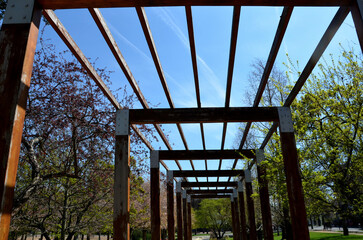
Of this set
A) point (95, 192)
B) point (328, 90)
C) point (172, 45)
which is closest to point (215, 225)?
point (95, 192)

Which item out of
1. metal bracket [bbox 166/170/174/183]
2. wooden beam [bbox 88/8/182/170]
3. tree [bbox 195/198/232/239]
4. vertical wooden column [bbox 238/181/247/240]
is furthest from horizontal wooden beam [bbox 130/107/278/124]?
tree [bbox 195/198/232/239]

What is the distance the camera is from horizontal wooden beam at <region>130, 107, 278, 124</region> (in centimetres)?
671

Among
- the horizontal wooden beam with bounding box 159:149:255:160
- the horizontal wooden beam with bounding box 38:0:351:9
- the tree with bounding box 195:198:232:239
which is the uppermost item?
the horizontal wooden beam with bounding box 38:0:351:9

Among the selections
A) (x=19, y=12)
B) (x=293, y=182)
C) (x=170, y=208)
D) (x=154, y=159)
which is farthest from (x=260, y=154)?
(x=19, y=12)

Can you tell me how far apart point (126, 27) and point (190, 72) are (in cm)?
169

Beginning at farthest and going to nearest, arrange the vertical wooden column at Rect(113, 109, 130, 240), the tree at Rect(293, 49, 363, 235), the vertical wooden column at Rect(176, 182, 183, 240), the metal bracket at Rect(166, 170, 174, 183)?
→ the vertical wooden column at Rect(176, 182, 183, 240) < the metal bracket at Rect(166, 170, 174, 183) < the tree at Rect(293, 49, 363, 235) < the vertical wooden column at Rect(113, 109, 130, 240)

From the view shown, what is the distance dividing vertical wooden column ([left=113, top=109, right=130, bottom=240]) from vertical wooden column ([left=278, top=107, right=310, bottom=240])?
3436mm

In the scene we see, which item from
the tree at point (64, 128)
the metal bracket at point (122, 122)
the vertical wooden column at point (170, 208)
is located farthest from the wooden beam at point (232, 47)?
the vertical wooden column at point (170, 208)

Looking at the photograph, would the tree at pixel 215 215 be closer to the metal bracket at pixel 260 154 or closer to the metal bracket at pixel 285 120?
the metal bracket at pixel 260 154

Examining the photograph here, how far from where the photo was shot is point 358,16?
3.45m

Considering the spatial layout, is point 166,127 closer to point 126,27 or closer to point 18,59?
point 126,27

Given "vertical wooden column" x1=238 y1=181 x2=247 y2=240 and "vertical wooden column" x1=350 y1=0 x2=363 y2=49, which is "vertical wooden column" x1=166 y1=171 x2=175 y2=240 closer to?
"vertical wooden column" x1=238 y1=181 x2=247 y2=240

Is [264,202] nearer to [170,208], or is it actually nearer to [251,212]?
[251,212]

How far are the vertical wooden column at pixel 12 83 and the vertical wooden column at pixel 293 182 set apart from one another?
5.12m
